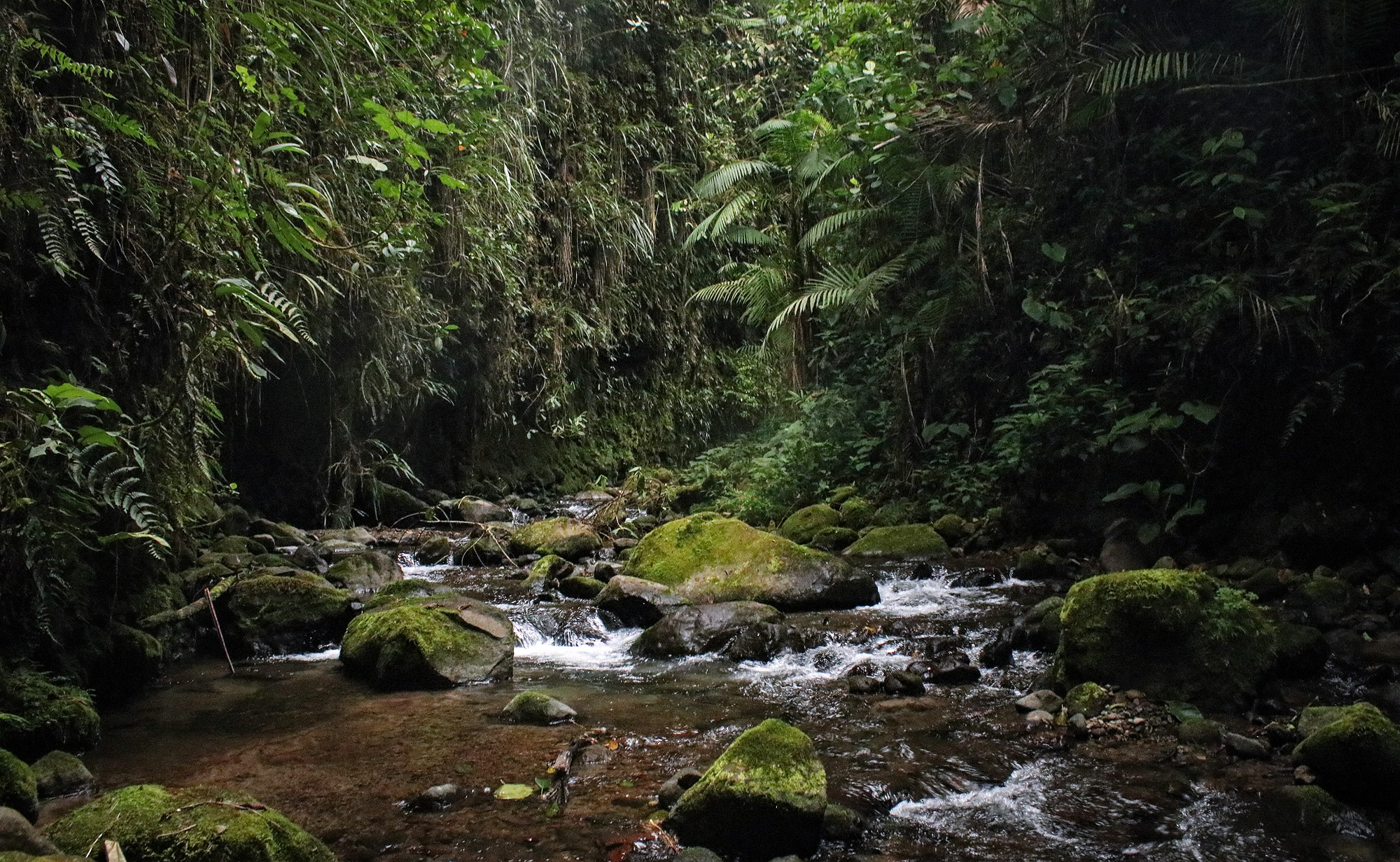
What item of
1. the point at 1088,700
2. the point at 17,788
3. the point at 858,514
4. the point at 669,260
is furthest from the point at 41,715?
the point at 669,260

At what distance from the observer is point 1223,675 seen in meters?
3.84

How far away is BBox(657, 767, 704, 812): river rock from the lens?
2896mm

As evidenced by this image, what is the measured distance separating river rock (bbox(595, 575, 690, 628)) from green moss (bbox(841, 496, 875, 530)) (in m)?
2.91

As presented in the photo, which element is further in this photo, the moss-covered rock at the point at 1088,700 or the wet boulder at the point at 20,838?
the moss-covered rock at the point at 1088,700

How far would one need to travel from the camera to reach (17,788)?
2.70 metres

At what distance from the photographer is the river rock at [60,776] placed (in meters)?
2.96

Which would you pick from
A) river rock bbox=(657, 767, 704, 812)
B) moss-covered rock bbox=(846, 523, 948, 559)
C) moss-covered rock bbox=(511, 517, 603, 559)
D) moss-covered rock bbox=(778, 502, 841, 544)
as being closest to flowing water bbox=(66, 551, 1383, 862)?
river rock bbox=(657, 767, 704, 812)

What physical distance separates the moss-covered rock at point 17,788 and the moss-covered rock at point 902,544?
19.2 ft

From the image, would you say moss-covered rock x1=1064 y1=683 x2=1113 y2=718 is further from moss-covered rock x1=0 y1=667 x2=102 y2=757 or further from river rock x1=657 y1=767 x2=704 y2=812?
moss-covered rock x1=0 y1=667 x2=102 y2=757

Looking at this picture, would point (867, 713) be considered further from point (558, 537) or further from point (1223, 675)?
point (558, 537)

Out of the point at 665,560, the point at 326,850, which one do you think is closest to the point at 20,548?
the point at 326,850

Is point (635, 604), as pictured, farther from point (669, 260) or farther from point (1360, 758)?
point (669, 260)

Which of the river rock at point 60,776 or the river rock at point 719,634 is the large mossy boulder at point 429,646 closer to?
the river rock at point 719,634

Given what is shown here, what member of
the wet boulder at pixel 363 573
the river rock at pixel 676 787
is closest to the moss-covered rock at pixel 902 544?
the wet boulder at pixel 363 573
